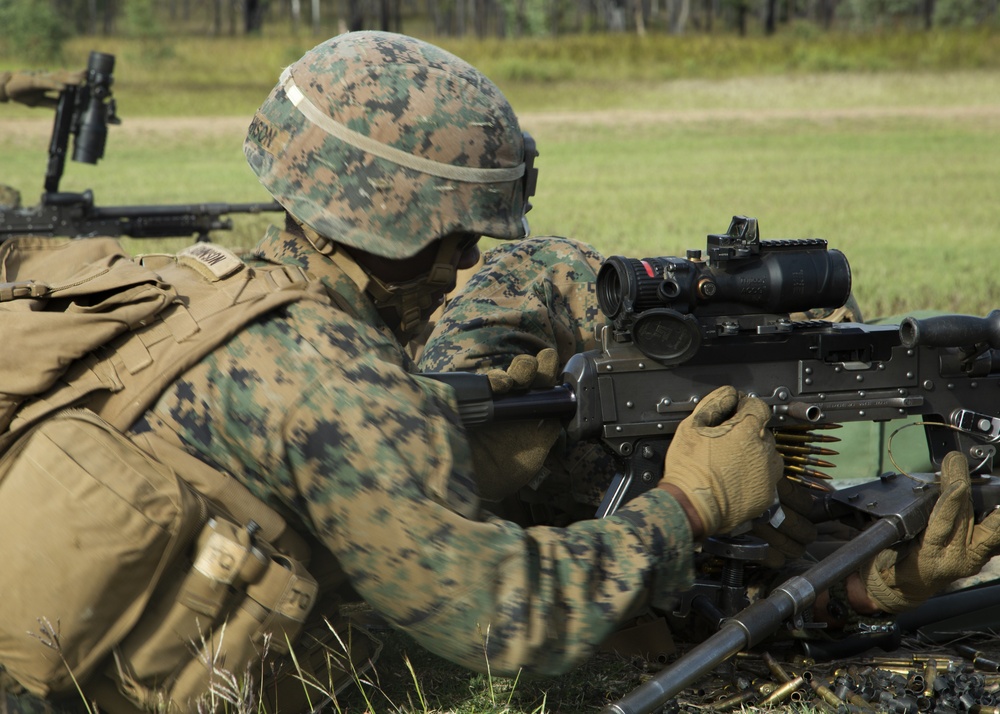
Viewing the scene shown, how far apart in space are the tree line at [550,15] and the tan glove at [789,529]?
65805 mm

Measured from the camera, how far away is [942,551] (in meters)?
3.46

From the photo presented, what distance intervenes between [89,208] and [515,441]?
7602 mm

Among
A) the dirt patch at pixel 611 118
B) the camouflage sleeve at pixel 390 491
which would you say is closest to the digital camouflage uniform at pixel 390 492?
the camouflage sleeve at pixel 390 491

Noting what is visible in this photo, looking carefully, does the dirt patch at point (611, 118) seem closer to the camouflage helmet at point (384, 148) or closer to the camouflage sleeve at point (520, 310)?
the camouflage sleeve at point (520, 310)

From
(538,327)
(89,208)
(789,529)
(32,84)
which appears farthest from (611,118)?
(789,529)

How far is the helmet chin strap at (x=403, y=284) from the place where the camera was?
3072 millimetres

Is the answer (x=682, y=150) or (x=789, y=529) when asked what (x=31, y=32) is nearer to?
(x=682, y=150)

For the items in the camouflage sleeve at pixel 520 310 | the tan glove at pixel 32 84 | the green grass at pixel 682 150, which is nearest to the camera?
the camouflage sleeve at pixel 520 310

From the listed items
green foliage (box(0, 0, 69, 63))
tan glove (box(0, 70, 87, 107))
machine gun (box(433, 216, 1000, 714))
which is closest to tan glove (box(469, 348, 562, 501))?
machine gun (box(433, 216, 1000, 714))

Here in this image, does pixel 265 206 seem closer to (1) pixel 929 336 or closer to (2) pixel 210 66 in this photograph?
(1) pixel 929 336

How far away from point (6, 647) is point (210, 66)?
4480 centimetres

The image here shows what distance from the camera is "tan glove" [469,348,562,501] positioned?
3270 mm

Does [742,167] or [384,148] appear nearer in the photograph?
[384,148]

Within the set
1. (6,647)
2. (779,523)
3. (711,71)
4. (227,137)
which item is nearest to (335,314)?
(6,647)
